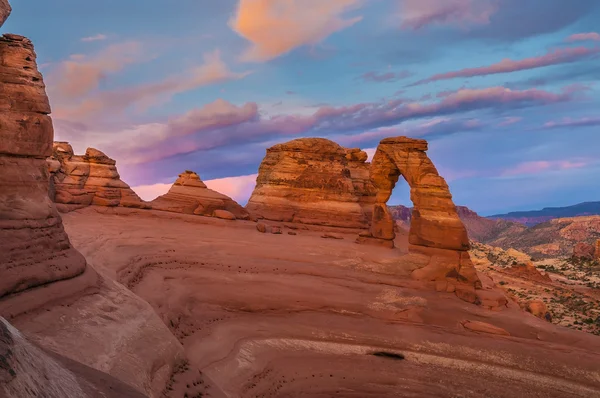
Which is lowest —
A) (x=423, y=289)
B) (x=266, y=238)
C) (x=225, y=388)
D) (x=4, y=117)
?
(x=225, y=388)

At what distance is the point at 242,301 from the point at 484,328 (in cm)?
898

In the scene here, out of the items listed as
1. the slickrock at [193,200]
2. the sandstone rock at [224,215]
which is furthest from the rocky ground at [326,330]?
the slickrock at [193,200]

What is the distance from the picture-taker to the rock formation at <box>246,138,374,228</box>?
35.9 m

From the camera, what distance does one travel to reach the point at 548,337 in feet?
51.7

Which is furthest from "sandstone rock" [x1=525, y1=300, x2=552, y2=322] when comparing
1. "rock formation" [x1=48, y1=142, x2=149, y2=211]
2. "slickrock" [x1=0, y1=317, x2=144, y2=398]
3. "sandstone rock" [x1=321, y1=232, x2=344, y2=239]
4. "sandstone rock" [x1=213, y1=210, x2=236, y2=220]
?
"rock formation" [x1=48, y1=142, x2=149, y2=211]

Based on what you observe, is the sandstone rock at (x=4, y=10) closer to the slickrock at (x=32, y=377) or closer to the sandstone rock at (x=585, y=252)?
the slickrock at (x=32, y=377)

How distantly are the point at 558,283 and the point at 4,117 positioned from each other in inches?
1359

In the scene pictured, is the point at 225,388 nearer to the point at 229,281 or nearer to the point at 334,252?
the point at 229,281

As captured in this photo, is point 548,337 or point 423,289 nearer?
point 548,337

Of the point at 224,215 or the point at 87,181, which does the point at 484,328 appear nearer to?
the point at 224,215

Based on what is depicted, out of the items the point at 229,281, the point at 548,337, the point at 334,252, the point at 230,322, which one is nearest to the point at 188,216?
the point at 334,252

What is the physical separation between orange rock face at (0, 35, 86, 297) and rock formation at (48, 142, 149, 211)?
19.9m

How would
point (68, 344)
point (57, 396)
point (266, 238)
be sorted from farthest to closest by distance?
point (266, 238), point (68, 344), point (57, 396)

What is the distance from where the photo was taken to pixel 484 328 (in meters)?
16.4
